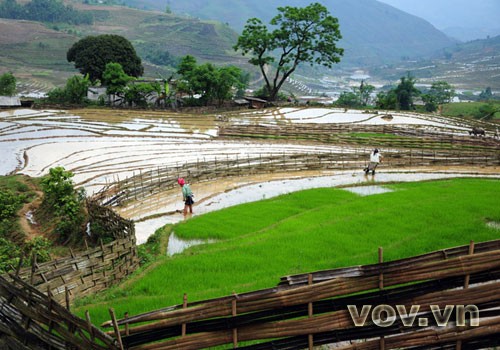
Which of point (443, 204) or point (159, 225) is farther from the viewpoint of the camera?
point (159, 225)

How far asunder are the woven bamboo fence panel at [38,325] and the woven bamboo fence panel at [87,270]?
0.75 m

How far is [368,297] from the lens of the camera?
4.32 meters

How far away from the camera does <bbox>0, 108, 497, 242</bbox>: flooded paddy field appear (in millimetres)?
16047

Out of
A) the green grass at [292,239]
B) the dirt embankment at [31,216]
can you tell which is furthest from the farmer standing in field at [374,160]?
the dirt embankment at [31,216]

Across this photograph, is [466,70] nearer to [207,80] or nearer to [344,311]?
[207,80]

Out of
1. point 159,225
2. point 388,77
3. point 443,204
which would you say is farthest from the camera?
point 388,77

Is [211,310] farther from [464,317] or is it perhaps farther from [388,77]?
[388,77]

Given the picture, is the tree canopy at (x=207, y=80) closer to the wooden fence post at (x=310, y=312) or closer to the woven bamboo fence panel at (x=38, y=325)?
the woven bamboo fence panel at (x=38, y=325)

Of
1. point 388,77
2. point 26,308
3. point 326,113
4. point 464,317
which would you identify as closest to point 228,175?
point 26,308

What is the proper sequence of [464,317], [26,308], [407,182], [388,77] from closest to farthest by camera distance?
[464,317]
[26,308]
[407,182]
[388,77]

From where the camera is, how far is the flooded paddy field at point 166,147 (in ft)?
52.6

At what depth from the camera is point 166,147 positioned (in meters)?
24.5

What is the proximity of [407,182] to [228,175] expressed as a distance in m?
6.63

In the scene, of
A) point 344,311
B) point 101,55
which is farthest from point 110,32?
point 344,311
